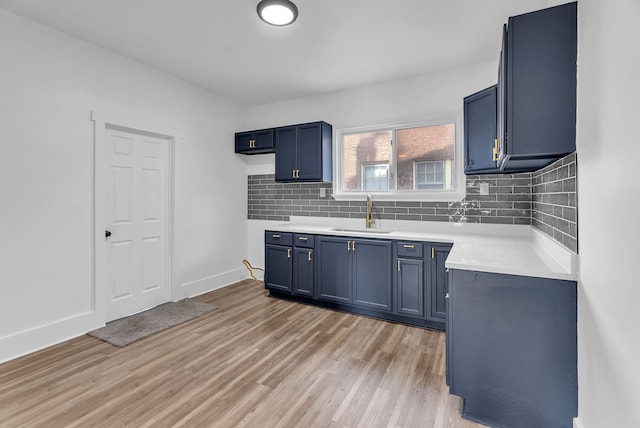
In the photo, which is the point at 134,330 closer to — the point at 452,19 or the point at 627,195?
the point at 627,195

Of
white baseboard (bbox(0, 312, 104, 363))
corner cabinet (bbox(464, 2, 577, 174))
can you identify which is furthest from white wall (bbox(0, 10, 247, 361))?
corner cabinet (bbox(464, 2, 577, 174))

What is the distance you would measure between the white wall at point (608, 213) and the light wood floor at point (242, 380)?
882mm

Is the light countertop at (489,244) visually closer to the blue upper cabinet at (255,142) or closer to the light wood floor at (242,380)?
the light wood floor at (242,380)

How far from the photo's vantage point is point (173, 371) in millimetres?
2297

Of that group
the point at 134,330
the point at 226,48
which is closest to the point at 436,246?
the point at 226,48

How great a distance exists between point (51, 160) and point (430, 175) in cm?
386

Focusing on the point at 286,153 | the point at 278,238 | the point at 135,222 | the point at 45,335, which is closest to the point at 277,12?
the point at 286,153

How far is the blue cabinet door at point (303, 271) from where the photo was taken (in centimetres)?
371

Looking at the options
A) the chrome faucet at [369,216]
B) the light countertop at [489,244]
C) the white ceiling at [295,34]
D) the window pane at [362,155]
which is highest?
the white ceiling at [295,34]

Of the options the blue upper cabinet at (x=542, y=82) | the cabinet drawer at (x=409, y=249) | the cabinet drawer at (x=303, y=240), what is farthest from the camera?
the cabinet drawer at (x=303, y=240)

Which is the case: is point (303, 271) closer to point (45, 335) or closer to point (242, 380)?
point (242, 380)

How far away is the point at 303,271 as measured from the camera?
12.3 feet

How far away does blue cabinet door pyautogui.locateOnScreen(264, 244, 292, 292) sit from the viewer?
3.88 m

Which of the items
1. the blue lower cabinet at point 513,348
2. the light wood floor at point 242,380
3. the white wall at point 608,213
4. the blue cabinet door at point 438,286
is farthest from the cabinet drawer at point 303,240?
the white wall at point 608,213
